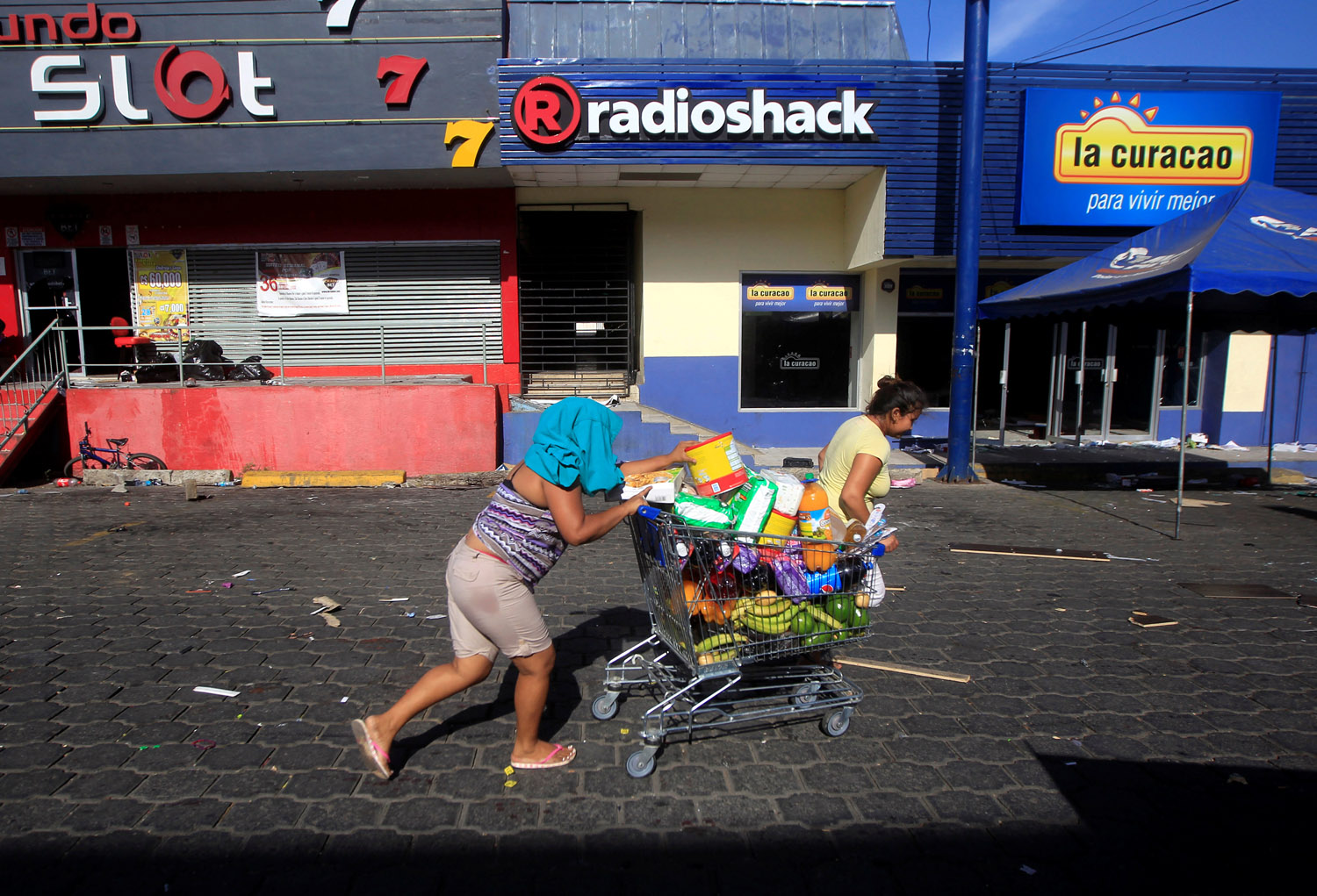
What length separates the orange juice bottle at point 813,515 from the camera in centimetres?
357

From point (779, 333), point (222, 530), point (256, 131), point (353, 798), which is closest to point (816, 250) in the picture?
point (779, 333)

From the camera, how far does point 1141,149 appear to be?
11.9m

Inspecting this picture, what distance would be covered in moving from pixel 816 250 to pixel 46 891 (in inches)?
501

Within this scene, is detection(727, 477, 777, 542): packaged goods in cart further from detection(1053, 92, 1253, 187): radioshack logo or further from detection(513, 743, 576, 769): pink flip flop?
detection(1053, 92, 1253, 187): radioshack logo

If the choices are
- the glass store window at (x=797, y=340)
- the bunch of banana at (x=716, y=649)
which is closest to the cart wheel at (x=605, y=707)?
the bunch of banana at (x=716, y=649)

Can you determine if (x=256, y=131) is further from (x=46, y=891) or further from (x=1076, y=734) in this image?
(x=1076, y=734)

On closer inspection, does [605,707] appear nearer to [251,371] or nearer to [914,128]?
[251,371]

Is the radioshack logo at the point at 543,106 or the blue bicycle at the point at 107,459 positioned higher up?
the radioshack logo at the point at 543,106

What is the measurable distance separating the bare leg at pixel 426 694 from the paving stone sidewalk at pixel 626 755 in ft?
0.82

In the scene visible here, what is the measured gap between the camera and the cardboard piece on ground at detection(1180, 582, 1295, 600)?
571 cm

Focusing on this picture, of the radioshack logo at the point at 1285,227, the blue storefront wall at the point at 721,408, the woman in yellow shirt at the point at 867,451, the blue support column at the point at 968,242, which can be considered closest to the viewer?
the woman in yellow shirt at the point at 867,451

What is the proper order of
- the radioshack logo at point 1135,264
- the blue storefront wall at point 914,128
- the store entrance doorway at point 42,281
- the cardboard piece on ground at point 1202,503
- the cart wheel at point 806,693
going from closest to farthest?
the cart wheel at point 806,693
the radioshack logo at point 1135,264
the cardboard piece on ground at point 1202,503
the blue storefront wall at point 914,128
the store entrance doorway at point 42,281

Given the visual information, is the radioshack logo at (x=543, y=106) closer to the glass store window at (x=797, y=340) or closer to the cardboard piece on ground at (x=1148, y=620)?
the glass store window at (x=797, y=340)

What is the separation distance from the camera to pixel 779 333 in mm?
13633
